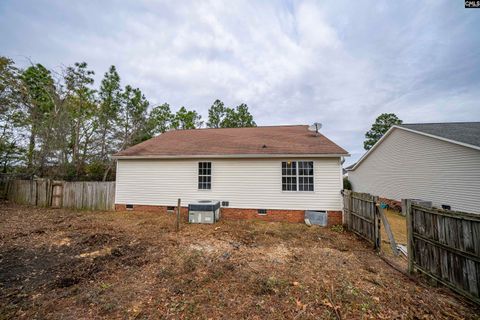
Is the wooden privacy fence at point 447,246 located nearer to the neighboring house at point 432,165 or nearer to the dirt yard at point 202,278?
the dirt yard at point 202,278

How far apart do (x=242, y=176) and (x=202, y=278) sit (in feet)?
18.5

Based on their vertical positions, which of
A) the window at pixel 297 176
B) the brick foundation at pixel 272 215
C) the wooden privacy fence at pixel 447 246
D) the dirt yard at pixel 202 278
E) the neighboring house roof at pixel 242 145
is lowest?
the dirt yard at pixel 202 278

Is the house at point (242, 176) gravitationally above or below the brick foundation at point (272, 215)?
above

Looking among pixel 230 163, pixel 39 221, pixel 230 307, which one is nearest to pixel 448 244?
pixel 230 307

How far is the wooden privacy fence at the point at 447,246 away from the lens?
9.41 feet

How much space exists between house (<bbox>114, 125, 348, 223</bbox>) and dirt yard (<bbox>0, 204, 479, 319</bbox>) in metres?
2.04

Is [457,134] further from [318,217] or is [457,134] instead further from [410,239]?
[410,239]

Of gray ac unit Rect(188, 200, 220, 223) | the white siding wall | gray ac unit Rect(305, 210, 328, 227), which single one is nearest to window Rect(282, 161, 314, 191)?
the white siding wall

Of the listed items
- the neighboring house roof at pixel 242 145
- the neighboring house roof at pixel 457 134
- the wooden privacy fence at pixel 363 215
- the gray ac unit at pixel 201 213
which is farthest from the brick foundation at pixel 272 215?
the neighboring house roof at pixel 457 134

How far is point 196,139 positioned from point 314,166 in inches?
289

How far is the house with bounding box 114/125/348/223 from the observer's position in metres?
8.49

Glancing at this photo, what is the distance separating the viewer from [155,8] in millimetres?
9336

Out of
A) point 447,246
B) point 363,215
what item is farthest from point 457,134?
point 447,246

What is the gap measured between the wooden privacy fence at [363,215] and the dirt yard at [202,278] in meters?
0.41
